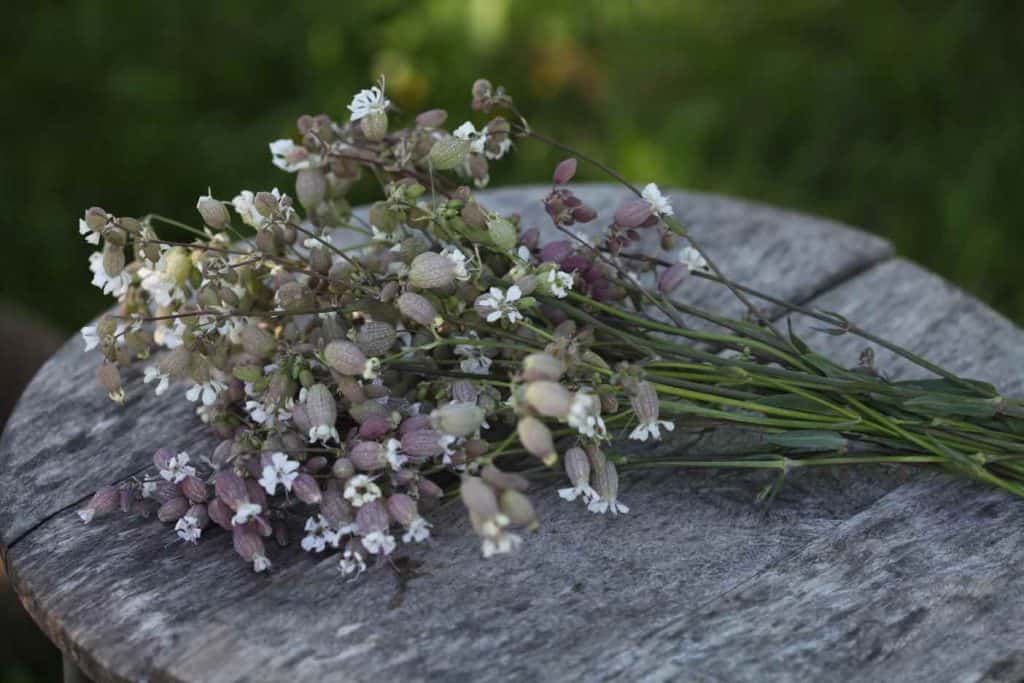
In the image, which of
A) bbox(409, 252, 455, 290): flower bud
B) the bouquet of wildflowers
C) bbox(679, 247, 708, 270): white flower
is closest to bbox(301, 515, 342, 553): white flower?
the bouquet of wildflowers

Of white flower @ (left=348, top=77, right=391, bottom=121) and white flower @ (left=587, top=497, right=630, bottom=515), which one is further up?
white flower @ (left=348, top=77, right=391, bottom=121)

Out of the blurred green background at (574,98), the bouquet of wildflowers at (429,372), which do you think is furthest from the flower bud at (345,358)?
the blurred green background at (574,98)

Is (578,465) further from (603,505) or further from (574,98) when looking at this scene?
(574,98)

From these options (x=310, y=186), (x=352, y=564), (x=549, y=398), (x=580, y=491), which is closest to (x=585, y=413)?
(x=549, y=398)

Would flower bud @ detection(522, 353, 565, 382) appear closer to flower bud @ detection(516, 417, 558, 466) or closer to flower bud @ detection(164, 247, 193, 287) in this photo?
flower bud @ detection(516, 417, 558, 466)

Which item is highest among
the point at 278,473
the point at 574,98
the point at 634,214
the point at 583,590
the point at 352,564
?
the point at 574,98

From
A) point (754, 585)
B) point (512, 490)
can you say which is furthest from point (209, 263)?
point (754, 585)

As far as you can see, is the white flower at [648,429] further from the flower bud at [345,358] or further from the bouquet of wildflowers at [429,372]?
the flower bud at [345,358]
